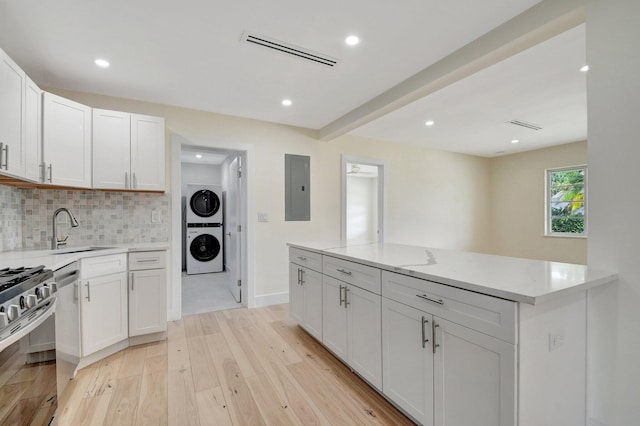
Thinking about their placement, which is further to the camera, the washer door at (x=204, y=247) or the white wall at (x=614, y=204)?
the washer door at (x=204, y=247)

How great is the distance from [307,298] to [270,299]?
1296mm

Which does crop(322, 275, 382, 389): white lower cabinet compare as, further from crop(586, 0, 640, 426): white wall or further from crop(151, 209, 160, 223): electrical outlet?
crop(151, 209, 160, 223): electrical outlet

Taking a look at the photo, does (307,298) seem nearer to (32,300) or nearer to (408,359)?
(408,359)

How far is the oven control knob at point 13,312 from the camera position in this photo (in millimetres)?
1137

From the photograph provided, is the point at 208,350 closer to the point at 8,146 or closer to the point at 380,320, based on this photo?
the point at 380,320

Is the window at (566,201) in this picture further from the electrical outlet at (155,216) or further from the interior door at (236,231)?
the electrical outlet at (155,216)

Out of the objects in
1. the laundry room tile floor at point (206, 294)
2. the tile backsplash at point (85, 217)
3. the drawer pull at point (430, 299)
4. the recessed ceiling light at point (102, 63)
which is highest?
the recessed ceiling light at point (102, 63)

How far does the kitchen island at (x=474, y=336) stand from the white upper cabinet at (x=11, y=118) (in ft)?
7.84

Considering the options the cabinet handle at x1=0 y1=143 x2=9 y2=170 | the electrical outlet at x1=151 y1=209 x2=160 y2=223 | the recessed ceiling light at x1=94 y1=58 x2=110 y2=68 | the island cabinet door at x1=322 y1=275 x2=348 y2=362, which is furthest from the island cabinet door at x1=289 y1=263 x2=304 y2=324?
the recessed ceiling light at x1=94 y1=58 x2=110 y2=68

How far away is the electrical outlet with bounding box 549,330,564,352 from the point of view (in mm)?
1242

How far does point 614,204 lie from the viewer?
1.47 m

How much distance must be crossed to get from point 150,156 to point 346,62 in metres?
2.14

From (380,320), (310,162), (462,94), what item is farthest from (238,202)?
(462,94)

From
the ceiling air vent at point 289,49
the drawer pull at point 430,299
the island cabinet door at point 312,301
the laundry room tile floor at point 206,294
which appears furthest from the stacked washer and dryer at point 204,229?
the drawer pull at point 430,299
